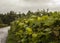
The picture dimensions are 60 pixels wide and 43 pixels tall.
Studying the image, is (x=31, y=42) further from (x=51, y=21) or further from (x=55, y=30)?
(x=55, y=30)

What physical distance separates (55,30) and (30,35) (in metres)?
2.50

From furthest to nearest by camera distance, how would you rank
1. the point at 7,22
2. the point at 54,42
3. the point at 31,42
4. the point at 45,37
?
the point at 7,22 → the point at 31,42 → the point at 45,37 → the point at 54,42

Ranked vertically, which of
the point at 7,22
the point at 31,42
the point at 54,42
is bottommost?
the point at 7,22

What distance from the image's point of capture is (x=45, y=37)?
7387 mm

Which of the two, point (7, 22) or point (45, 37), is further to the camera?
point (7, 22)

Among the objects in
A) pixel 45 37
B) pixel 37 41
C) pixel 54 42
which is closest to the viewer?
pixel 54 42

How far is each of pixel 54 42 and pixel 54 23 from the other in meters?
0.94

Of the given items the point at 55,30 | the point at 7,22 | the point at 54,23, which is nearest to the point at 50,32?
the point at 55,30

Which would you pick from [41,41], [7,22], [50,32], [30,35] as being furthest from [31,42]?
[7,22]

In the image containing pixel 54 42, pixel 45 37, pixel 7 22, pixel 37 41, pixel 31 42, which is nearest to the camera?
pixel 54 42

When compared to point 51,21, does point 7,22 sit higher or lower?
lower

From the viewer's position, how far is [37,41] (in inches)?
309

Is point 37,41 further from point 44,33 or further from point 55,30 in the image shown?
point 55,30

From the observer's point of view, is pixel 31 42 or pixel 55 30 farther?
pixel 31 42
